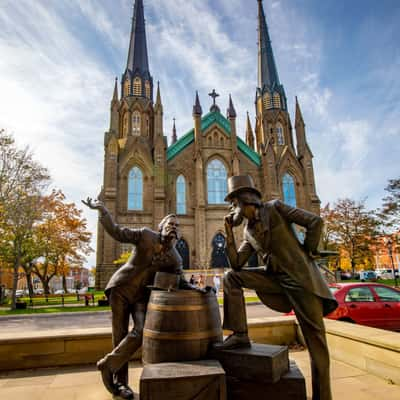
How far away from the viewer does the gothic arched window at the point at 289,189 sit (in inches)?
1312

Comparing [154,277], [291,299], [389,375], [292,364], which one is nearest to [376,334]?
[389,375]

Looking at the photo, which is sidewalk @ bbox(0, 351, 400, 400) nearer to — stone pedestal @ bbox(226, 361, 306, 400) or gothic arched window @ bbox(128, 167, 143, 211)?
stone pedestal @ bbox(226, 361, 306, 400)

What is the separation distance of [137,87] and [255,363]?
36.2m

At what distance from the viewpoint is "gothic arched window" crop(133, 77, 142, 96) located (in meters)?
34.8

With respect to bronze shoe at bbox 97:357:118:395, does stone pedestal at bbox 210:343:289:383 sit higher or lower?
higher

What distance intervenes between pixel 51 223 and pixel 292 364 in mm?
22578

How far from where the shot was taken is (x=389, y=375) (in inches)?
155

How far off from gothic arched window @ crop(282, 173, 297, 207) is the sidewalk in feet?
97.3

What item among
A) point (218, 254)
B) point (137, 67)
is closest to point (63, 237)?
point (218, 254)

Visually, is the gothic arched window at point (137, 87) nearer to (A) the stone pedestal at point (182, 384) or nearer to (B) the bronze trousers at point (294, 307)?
(B) the bronze trousers at point (294, 307)

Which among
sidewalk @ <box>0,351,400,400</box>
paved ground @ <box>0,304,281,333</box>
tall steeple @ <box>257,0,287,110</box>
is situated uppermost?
tall steeple @ <box>257,0,287,110</box>

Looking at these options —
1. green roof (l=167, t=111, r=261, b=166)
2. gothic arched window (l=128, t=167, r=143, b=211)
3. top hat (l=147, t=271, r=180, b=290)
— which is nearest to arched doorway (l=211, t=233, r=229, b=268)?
gothic arched window (l=128, t=167, r=143, b=211)

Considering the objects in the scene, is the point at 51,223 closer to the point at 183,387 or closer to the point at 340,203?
the point at 183,387

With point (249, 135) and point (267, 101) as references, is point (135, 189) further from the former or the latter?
point (249, 135)
